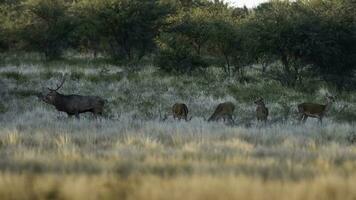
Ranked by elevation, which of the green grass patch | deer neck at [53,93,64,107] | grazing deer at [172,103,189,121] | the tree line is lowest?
grazing deer at [172,103,189,121]

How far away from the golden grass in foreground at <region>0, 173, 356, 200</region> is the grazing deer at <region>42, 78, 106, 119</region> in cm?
1000

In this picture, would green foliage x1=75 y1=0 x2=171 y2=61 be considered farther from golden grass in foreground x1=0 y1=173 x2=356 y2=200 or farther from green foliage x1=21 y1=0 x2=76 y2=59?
golden grass in foreground x1=0 y1=173 x2=356 y2=200

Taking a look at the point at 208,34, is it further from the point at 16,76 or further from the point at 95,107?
the point at 95,107

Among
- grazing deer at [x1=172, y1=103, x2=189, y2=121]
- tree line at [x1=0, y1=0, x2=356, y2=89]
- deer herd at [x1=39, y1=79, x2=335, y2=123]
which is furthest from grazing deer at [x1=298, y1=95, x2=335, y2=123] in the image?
tree line at [x1=0, y1=0, x2=356, y2=89]

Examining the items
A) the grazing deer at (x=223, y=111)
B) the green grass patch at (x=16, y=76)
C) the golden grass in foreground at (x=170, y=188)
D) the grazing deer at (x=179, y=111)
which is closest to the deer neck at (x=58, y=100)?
the grazing deer at (x=179, y=111)

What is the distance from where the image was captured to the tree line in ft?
94.6

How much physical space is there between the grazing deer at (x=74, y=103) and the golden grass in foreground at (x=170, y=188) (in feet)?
32.8

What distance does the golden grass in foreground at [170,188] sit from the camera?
629cm

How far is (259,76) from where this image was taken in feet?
104

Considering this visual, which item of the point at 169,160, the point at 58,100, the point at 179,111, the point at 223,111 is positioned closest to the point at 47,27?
the point at 58,100

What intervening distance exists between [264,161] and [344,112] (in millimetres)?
13691

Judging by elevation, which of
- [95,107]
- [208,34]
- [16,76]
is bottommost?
[95,107]

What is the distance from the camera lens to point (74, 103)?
16.9 metres

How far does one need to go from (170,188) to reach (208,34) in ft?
87.6
